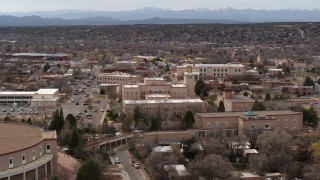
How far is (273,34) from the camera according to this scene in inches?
6407

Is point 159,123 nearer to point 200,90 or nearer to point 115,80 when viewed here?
point 200,90

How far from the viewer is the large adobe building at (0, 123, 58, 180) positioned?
26.5 m

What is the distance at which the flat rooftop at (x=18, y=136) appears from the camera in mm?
27484

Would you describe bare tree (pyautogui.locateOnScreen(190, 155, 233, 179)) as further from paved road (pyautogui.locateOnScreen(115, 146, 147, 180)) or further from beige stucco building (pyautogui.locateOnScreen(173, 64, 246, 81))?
beige stucco building (pyautogui.locateOnScreen(173, 64, 246, 81))

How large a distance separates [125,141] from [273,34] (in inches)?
5098

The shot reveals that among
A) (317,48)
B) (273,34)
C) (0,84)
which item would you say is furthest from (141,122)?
(273,34)

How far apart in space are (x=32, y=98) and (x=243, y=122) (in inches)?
963

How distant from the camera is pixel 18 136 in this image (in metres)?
29.8

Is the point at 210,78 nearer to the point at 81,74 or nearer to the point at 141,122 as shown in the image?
the point at 81,74

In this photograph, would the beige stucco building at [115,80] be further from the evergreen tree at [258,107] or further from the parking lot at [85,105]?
the evergreen tree at [258,107]

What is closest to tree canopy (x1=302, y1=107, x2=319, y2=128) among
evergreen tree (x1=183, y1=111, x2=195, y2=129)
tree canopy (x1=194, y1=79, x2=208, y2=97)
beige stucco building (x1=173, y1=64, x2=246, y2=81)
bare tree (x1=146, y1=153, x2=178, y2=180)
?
evergreen tree (x1=183, y1=111, x2=195, y2=129)

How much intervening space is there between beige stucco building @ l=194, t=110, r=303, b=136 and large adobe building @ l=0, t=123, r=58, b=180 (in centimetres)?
1428

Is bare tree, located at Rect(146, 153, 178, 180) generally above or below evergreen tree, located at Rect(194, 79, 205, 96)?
below

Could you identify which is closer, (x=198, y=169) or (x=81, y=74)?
(x=198, y=169)
